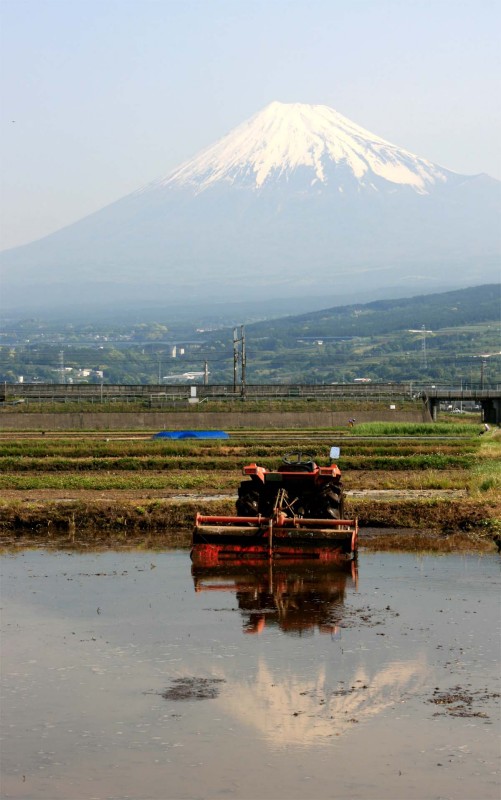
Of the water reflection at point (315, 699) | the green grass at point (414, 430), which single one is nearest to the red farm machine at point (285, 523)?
the water reflection at point (315, 699)

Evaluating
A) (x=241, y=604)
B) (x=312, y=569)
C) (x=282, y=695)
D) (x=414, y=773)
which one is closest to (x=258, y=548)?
(x=312, y=569)

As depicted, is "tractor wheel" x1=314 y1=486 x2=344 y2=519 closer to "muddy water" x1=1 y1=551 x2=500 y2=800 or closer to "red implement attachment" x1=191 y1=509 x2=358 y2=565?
"red implement attachment" x1=191 y1=509 x2=358 y2=565

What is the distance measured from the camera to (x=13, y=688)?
48.0ft

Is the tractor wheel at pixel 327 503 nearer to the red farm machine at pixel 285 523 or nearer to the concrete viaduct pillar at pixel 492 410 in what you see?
the red farm machine at pixel 285 523

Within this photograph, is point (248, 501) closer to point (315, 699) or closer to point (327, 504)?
point (327, 504)

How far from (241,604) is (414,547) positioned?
675cm

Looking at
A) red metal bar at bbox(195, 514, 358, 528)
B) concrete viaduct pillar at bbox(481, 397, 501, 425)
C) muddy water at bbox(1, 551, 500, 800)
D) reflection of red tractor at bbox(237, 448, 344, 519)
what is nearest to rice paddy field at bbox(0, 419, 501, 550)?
reflection of red tractor at bbox(237, 448, 344, 519)

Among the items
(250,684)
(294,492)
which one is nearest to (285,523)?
(294,492)

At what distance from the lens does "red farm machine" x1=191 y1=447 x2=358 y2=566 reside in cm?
2283

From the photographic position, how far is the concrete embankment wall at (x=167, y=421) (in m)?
88.6

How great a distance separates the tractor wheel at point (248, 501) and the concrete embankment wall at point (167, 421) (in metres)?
61.4

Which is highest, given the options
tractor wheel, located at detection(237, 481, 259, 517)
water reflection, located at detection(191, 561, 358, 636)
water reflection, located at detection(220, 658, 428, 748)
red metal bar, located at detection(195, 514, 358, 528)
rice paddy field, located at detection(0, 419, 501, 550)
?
tractor wheel, located at detection(237, 481, 259, 517)

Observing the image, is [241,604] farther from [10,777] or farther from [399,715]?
[10,777]

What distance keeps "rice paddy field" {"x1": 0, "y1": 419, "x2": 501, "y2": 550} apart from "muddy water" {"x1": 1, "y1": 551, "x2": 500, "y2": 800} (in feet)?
17.7
